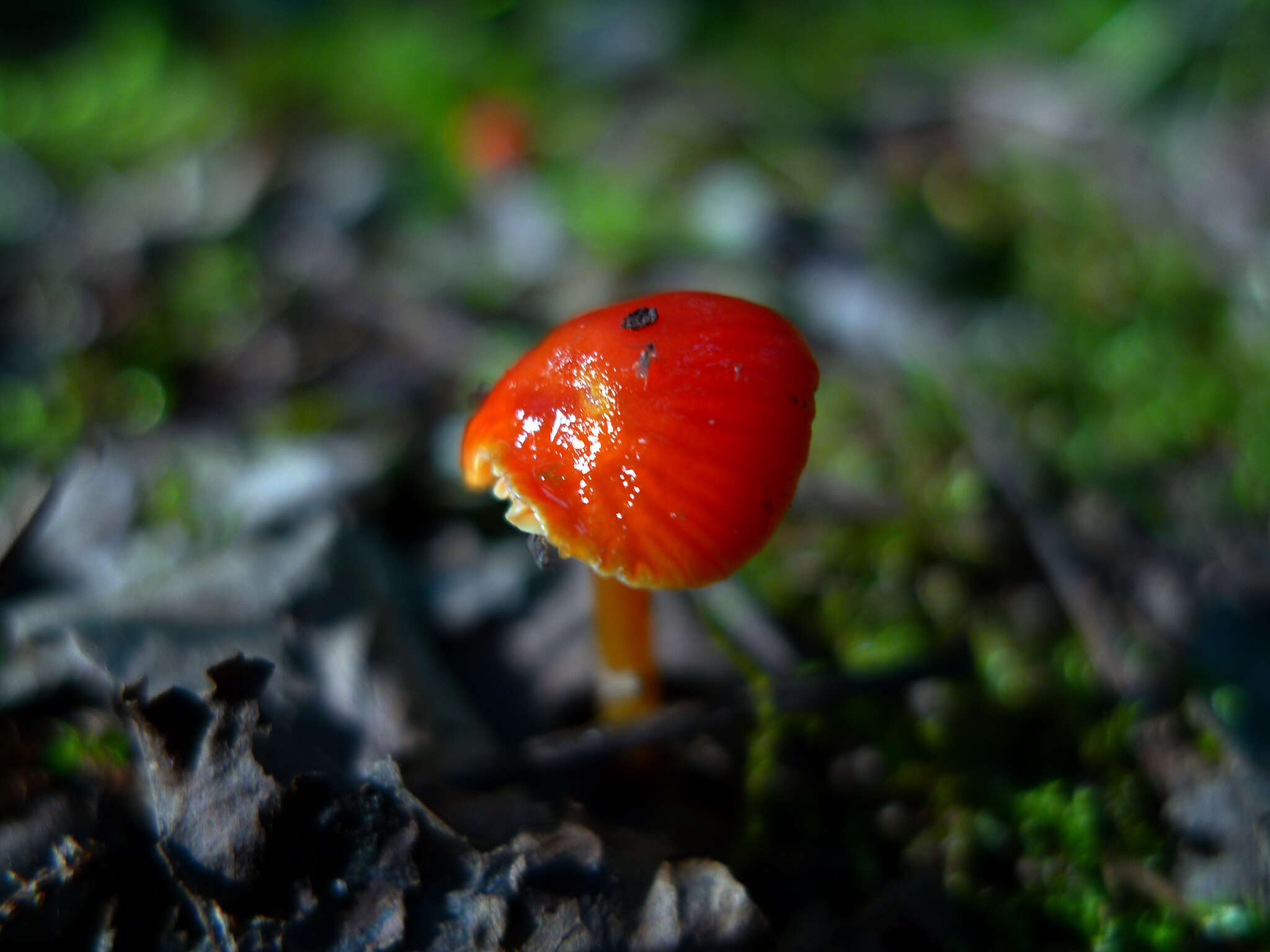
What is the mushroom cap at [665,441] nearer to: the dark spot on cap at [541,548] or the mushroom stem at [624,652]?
the dark spot on cap at [541,548]

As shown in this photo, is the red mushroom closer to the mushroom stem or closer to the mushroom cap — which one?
the mushroom cap

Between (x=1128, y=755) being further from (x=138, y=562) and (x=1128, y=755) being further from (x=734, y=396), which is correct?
(x=138, y=562)

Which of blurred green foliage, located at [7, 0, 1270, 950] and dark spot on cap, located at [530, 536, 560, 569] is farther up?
dark spot on cap, located at [530, 536, 560, 569]

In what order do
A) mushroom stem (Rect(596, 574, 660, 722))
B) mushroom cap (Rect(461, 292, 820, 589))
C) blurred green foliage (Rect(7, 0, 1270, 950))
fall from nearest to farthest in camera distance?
1. mushroom cap (Rect(461, 292, 820, 589))
2. mushroom stem (Rect(596, 574, 660, 722))
3. blurred green foliage (Rect(7, 0, 1270, 950))

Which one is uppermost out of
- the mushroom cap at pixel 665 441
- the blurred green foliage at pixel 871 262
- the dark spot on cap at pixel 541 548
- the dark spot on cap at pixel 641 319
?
the dark spot on cap at pixel 641 319

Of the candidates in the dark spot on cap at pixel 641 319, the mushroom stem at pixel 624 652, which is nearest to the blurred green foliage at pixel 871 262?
the mushroom stem at pixel 624 652

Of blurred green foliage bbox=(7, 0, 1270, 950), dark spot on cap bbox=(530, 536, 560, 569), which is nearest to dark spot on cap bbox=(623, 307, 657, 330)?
dark spot on cap bbox=(530, 536, 560, 569)
